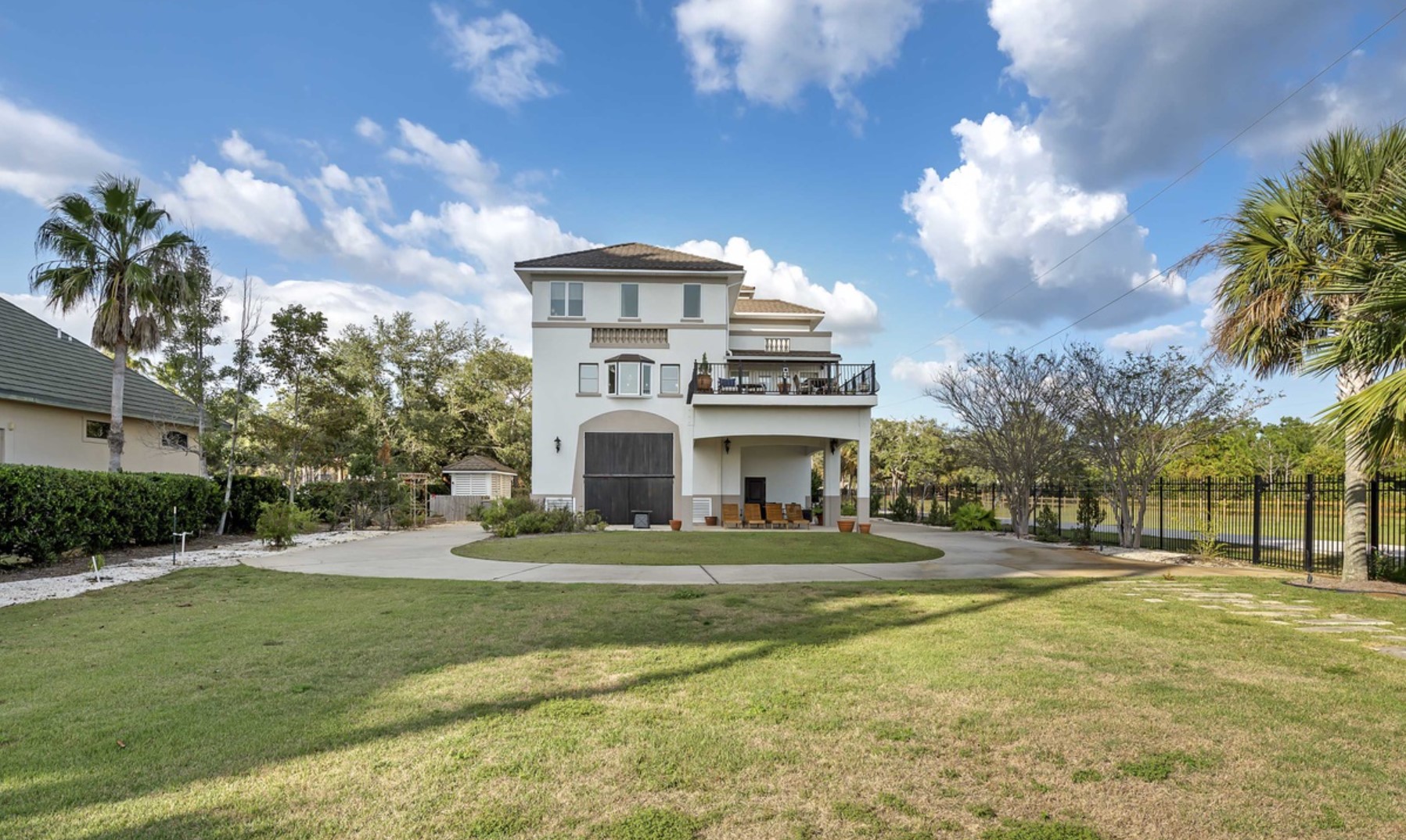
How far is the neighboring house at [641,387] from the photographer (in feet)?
86.7

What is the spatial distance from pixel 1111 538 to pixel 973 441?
5096 mm

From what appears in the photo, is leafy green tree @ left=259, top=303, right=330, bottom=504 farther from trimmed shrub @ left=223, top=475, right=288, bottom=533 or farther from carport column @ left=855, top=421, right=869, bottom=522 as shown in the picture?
carport column @ left=855, top=421, right=869, bottom=522

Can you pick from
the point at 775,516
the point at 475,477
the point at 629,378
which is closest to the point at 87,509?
the point at 629,378

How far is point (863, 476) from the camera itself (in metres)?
24.1

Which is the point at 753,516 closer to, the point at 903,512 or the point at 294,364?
the point at 903,512

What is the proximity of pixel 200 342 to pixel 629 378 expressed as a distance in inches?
553

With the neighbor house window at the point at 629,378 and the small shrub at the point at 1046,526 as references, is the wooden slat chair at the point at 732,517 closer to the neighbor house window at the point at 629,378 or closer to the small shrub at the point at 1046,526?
the neighbor house window at the point at 629,378

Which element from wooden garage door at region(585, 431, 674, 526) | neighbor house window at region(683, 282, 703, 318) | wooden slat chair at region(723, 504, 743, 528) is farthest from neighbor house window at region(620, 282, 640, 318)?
wooden slat chair at region(723, 504, 743, 528)

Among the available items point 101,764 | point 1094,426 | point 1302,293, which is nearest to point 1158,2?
point 1302,293

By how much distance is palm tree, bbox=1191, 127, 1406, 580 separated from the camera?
11414 mm

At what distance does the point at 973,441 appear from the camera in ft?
79.5

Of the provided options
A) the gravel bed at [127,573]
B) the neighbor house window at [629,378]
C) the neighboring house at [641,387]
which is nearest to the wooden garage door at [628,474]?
the neighboring house at [641,387]

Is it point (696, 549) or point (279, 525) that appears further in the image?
point (279, 525)

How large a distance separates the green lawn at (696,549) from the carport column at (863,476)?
3312 mm
